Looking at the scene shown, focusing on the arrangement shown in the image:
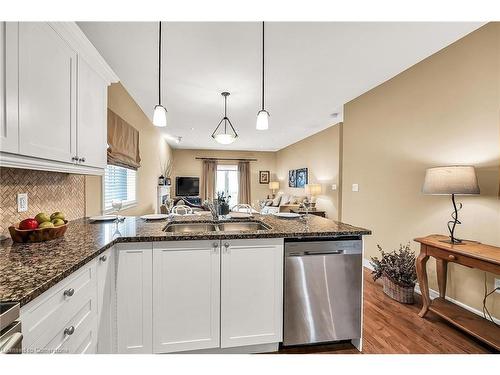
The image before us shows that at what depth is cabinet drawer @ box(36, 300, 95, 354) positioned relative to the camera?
33.6 inches

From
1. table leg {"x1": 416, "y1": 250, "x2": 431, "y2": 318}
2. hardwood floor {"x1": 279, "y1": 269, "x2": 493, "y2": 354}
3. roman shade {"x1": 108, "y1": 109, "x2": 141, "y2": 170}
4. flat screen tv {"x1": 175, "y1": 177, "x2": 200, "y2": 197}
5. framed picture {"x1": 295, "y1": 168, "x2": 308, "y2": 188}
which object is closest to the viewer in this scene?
hardwood floor {"x1": 279, "y1": 269, "x2": 493, "y2": 354}

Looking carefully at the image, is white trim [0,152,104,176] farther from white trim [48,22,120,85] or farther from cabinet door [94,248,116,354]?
white trim [48,22,120,85]

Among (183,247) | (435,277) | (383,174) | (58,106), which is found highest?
(58,106)

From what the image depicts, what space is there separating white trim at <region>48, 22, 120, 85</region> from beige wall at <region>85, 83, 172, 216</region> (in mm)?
986

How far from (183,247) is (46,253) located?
0.68 m

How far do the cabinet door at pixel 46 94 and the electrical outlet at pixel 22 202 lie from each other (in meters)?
0.37

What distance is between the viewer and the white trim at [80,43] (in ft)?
4.41

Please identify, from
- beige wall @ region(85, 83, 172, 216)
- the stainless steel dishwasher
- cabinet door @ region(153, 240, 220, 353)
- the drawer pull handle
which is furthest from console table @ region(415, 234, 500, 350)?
beige wall @ region(85, 83, 172, 216)

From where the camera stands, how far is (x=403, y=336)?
1851 mm

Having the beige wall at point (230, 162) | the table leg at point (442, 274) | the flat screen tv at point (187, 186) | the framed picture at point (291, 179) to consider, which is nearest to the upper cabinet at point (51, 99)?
the table leg at point (442, 274)

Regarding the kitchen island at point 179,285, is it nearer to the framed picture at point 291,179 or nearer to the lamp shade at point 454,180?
the lamp shade at point 454,180
